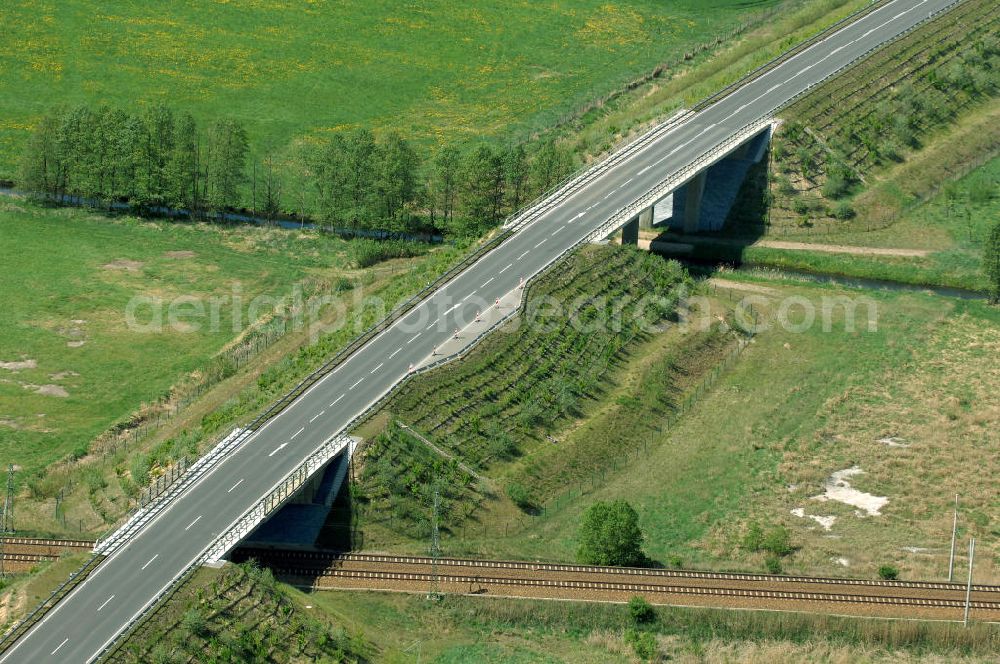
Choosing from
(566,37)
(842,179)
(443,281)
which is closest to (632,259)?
(443,281)

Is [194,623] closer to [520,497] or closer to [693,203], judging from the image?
[520,497]

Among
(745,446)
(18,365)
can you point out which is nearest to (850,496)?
(745,446)

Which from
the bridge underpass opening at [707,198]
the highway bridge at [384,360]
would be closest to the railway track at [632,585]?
the highway bridge at [384,360]

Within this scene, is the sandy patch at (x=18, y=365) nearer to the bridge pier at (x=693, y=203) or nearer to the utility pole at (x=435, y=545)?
the utility pole at (x=435, y=545)

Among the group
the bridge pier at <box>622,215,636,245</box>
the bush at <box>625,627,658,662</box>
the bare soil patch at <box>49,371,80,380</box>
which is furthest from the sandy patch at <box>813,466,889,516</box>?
the bare soil patch at <box>49,371,80,380</box>

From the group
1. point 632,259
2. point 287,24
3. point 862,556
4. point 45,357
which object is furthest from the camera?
point 287,24

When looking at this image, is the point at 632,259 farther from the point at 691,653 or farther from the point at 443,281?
the point at 691,653
